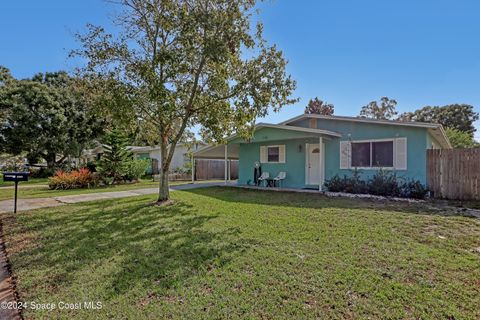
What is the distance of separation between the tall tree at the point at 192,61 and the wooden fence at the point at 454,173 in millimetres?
6447

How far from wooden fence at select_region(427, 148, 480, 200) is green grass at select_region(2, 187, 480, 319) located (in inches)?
158

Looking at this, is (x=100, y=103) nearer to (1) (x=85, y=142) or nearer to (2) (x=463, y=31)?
(2) (x=463, y=31)

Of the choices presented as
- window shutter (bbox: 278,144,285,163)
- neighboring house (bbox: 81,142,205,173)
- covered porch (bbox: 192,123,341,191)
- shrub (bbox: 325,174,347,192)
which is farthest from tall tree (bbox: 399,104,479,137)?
neighboring house (bbox: 81,142,205,173)

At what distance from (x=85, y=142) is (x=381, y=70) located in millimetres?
25886

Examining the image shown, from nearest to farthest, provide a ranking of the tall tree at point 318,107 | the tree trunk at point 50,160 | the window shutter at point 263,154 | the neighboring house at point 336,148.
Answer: the neighboring house at point 336,148, the window shutter at point 263,154, the tree trunk at point 50,160, the tall tree at point 318,107

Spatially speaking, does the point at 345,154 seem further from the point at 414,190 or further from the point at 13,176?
the point at 13,176

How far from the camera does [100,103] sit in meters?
8.51

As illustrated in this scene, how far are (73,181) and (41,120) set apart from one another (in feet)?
38.5

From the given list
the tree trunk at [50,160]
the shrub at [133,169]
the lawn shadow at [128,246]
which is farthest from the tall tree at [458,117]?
the tree trunk at [50,160]

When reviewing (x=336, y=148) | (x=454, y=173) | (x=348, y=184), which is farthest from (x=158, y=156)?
(x=454, y=173)

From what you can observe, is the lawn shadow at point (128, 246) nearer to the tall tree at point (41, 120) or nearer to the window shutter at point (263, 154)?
the window shutter at point (263, 154)

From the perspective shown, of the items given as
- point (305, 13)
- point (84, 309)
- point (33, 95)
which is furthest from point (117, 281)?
point (33, 95)

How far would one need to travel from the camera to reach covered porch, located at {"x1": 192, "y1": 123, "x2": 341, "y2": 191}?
42.5 feet

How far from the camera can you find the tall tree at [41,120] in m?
22.7
